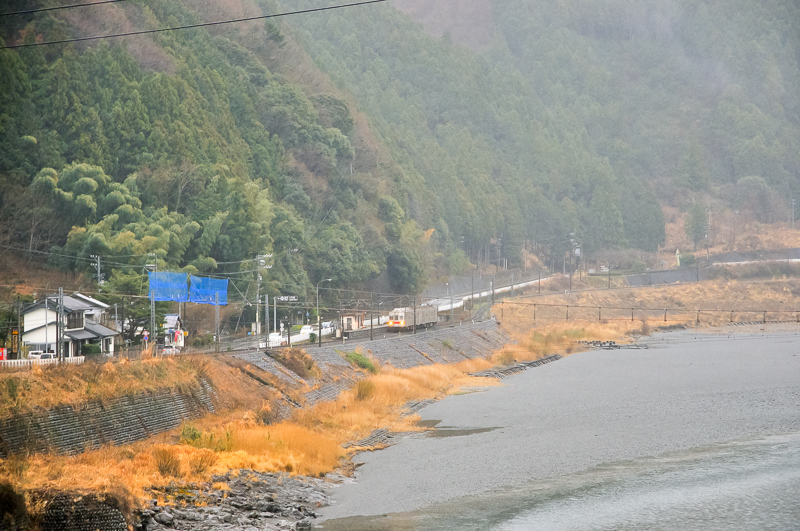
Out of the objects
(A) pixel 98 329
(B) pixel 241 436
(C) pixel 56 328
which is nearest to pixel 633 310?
(A) pixel 98 329

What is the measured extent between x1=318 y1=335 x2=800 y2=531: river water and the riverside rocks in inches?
47.6

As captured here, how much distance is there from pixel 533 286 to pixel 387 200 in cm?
3944

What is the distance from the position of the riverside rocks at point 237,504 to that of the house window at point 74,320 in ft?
84.2

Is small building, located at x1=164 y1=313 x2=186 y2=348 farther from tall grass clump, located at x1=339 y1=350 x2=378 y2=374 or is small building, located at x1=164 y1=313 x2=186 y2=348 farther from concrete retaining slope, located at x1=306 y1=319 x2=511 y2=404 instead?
tall grass clump, located at x1=339 y1=350 x2=378 y2=374

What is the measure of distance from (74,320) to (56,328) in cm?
377

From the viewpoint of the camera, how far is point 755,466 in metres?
39.1

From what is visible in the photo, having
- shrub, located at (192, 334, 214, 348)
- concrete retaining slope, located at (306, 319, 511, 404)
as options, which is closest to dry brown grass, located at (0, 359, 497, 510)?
concrete retaining slope, located at (306, 319, 511, 404)

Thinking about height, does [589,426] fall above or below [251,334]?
below

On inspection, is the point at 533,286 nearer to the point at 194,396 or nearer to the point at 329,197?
the point at 329,197

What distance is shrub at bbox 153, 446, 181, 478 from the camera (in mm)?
29422

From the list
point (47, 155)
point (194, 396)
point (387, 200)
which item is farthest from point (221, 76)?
point (194, 396)

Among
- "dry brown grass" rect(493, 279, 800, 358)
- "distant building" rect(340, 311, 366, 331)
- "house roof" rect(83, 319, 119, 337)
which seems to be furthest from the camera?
"dry brown grass" rect(493, 279, 800, 358)

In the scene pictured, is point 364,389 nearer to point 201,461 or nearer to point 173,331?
point 173,331

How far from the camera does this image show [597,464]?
130ft
